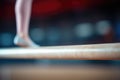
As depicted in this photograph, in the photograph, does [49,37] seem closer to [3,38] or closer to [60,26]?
[60,26]

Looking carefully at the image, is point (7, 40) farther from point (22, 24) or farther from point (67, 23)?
point (67, 23)

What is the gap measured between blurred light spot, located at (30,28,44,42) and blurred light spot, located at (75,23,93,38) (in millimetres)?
207

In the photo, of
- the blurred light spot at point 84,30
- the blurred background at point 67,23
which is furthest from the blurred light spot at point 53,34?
the blurred light spot at point 84,30

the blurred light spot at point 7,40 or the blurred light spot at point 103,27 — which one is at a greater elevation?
the blurred light spot at point 103,27

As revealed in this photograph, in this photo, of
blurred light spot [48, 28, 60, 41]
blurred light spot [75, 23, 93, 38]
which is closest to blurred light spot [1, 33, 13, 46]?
blurred light spot [48, 28, 60, 41]

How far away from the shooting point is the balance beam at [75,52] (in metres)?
0.56

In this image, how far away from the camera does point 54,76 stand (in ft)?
2.85

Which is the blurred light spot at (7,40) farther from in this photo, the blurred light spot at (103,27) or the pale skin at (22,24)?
the blurred light spot at (103,27)

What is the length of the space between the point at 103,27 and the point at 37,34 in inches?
14.8

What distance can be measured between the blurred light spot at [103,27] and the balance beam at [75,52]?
177 mm

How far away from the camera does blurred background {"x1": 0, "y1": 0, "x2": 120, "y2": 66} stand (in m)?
0.77

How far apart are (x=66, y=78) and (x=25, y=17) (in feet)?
1.13

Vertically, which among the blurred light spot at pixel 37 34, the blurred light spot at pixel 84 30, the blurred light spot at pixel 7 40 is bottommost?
the blurred light spot at pixel 7 40

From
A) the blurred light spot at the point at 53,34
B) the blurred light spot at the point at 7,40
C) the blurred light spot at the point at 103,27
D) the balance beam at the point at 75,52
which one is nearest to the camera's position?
the balance beam at the point at 75,52
